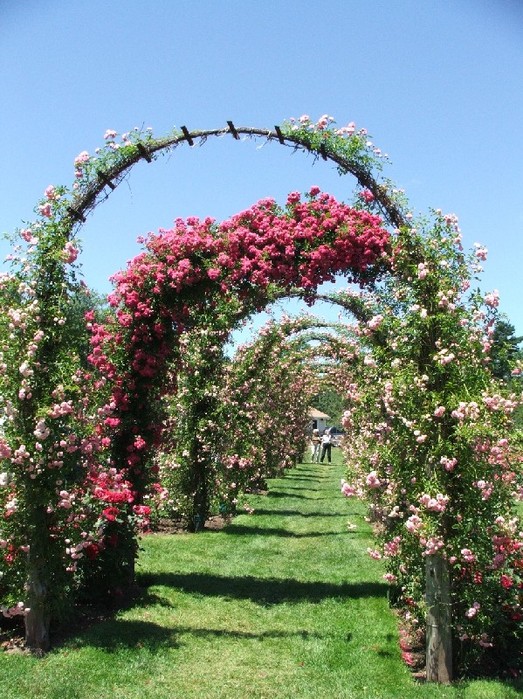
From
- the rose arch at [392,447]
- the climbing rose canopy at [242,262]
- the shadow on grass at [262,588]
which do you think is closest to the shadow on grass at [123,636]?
the rose arch at [392,447]

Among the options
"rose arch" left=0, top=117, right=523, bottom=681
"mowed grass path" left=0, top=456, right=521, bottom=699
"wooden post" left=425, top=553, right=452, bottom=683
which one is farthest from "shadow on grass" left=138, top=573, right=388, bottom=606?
"wooden post" left=425, top=553, right=452, bottom=683

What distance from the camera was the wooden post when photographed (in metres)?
5.02

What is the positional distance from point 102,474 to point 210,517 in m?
8.58

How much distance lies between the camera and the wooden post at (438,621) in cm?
502

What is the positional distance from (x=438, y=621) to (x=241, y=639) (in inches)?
83.1

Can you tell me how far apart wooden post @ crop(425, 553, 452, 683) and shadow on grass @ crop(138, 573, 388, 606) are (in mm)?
2705

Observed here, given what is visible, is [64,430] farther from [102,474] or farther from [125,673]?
[125,673]

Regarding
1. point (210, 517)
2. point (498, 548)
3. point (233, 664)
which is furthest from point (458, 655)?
point (210, 517)

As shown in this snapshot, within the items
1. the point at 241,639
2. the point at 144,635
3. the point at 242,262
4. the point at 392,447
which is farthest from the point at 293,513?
the point at 392,447

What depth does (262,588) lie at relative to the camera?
8234 mm

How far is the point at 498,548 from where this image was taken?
5.09 meters

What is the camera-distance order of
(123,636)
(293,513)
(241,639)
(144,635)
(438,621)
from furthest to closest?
(293,513), (241,639), (144,635), (123,636), (438,621)

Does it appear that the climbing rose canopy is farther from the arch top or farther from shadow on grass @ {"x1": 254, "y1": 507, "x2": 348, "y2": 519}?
shadow on grass @ {"x1": 254, "y1": 507, "x2": 348, "y2": 519}

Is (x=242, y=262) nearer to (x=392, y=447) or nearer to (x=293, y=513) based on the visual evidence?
(x=392, y=447)
